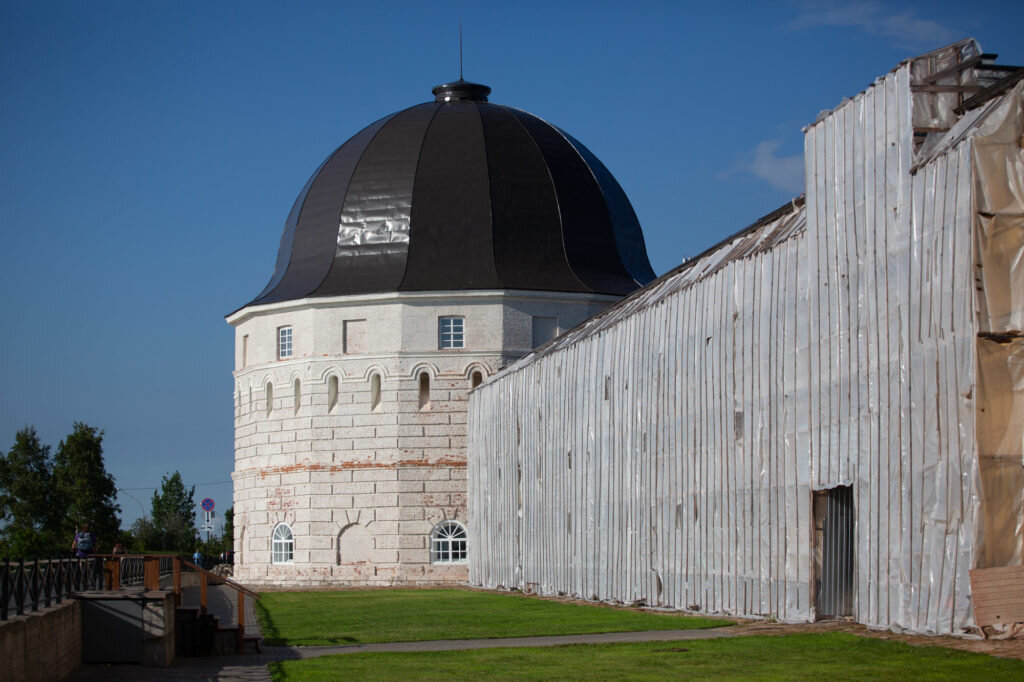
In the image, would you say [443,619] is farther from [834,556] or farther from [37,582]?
[37,582]

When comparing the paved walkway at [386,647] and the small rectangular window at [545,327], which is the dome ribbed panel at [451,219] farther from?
the paved walkway at [386,647]

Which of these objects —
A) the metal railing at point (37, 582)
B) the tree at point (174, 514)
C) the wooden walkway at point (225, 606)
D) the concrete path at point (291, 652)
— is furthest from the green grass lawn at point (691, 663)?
the tree at point (174, 514)

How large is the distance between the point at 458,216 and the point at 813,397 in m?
25.8

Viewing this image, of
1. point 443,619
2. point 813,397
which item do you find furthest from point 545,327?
point 813,397

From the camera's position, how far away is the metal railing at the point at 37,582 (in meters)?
14.6

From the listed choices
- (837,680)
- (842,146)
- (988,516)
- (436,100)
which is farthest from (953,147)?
(436,100)

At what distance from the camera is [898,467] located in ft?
56.1

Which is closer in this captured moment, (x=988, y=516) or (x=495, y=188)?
(x=988, y=516)

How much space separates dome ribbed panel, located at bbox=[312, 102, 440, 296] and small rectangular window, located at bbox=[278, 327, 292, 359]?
2115mm

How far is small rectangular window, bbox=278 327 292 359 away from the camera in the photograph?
147 feet

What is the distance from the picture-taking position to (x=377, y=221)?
44531mm

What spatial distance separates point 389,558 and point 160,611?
79.1 ft

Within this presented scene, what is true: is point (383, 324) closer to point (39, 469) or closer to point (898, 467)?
point (898, 467)

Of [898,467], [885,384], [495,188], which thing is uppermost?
[495,188]
